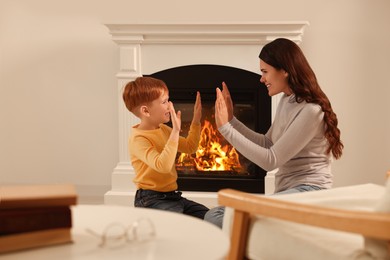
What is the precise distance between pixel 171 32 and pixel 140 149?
2.00m

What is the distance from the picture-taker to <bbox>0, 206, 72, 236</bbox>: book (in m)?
1.43

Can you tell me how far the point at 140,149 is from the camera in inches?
111

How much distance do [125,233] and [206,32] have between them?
329cm

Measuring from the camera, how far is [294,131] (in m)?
2.72

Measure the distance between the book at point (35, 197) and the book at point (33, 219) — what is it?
1 centimetres

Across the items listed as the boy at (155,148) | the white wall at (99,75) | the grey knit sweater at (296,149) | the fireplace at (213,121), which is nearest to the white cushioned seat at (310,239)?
the grey knit sweater at (296,149)

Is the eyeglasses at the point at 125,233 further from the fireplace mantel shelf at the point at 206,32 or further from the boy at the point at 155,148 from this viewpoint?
the fireplace mantel shelf at the point at 206,32

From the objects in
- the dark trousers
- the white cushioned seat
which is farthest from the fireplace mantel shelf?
the white cushioned seat

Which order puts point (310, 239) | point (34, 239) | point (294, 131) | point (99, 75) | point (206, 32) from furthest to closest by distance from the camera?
1. point (99, 75)
2. point (206, 32)
3. point (294, 131)
4. point (310, 239)
5. point (34, 239)

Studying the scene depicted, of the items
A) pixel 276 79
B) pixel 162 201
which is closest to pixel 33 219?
pixel 162 201

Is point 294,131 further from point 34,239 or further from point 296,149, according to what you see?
point 34,239

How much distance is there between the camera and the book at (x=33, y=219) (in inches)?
56.2

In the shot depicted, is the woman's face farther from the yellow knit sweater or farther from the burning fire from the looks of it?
the burning fire

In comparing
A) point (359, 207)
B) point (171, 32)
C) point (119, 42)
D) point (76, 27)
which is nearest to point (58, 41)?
point (76, 27)
